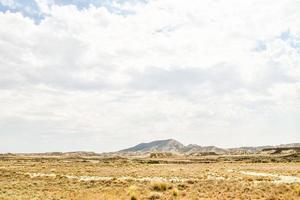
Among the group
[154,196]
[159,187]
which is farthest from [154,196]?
[159,187]

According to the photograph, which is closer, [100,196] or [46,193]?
[100,196]

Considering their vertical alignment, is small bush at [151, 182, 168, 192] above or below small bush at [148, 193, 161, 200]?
above

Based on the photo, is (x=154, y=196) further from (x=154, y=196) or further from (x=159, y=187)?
(x=159, y=187)

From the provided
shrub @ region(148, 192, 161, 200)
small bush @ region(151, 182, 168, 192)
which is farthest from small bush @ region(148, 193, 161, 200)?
small bush @ region(151, 182, 168, 192)

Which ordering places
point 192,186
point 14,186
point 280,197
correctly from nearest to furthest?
point 280,197, point 192,186, point 14,186

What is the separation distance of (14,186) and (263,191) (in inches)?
862

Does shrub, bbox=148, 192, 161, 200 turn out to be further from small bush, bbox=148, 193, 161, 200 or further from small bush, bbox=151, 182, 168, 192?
small bush, bbox=151, 182, 168, 192

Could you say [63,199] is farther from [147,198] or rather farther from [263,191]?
[263,191]

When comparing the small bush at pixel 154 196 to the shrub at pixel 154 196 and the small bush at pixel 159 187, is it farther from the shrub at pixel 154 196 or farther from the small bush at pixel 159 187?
the small bush at pixel 159 187

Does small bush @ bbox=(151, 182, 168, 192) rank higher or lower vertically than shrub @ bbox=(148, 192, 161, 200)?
higher

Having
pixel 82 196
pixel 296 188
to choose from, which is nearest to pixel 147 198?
pixel 82 196

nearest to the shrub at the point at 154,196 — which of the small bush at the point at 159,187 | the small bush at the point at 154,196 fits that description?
the small bush at the point at 154,196

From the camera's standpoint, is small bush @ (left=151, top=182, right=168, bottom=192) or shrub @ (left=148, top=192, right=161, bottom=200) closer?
shrub @ (left=148, top=192, right=161, bottom=200)

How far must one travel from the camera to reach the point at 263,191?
31.4 metres
